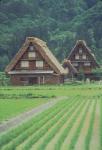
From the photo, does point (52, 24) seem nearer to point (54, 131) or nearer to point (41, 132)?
point (54, 131)

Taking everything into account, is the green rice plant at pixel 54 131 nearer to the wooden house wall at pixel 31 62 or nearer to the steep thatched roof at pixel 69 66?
the wooden house wall at pixel 31 62

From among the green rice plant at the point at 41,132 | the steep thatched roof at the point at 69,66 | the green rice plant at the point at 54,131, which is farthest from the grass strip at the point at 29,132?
the steep thatched roof at the point at 69,66

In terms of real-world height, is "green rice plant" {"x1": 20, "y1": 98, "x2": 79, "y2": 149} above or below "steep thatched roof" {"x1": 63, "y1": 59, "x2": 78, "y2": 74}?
below

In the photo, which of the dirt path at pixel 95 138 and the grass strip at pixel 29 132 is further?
the grass strip at pixel 29 132

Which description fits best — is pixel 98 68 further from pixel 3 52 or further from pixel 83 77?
pixel 3 52

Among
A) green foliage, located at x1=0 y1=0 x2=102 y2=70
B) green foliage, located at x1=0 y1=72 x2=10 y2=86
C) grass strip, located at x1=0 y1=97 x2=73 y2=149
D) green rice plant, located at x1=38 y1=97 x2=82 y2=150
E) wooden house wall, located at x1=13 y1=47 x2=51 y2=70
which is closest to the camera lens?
green rice plant, located at x1=38 y1=97 x2=82 y2=150

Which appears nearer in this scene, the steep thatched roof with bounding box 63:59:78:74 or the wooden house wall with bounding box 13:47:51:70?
the wooden house wall with bounding box 13:47:51:70

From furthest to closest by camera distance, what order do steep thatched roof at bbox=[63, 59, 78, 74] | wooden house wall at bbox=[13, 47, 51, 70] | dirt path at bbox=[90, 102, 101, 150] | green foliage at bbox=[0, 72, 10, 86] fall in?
steep thatched roof at bbox=[63, 59, 78, 74], wooden house wall at bbox=[13, 47, 51, 70], green foliage at bbox=[0, 72, 10, 86], dirt path at bbox=[90, 102, 101, 150]

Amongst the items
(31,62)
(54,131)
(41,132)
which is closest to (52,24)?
(31,62)

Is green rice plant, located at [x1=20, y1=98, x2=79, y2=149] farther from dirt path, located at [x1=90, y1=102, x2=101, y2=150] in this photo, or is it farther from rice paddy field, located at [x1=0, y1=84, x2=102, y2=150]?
dirt path, located at [x1=90, y1=102, x2=101, y2=150]

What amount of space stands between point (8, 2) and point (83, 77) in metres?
64.1

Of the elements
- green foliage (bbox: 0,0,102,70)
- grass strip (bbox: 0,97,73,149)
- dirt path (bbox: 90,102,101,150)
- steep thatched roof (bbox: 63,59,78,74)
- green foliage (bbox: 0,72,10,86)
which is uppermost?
green foliage (bbox: 0,0,102,70)

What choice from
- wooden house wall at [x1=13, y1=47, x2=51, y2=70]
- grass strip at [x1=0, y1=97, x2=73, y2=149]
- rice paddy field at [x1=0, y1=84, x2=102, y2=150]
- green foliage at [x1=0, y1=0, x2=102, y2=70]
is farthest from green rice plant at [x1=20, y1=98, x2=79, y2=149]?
green foliage at [x1=0, y1=0, x2=102, y2=70]

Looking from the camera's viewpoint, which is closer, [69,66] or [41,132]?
[41,132]
